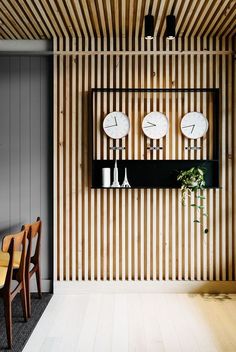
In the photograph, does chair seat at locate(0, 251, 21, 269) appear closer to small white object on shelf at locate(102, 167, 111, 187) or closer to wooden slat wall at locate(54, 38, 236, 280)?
wooden slat wall at locate(54, 38, 236, 280)

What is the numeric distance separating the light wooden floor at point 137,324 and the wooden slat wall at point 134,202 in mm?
371

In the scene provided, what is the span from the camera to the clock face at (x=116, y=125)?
5070mm

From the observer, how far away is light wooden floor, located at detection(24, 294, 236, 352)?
362 centimetres

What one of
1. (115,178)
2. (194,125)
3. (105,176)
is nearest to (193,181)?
(194,125)

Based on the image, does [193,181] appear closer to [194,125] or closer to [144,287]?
[194,125]

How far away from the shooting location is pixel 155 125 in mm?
5070

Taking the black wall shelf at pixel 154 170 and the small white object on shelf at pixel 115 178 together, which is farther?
the black wall shelf at pixel 154 170

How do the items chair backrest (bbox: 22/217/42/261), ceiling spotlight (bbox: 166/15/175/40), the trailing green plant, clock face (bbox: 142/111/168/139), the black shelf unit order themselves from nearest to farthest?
ceiling spotlight (bbox: 166/15/175/40), chair backrest (bbox: 22/217/42/261), the trailing green plant, clock face (bbox: 142/111/168/139), the black shelf unit

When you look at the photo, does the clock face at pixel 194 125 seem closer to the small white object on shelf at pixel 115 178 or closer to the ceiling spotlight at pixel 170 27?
the small white object on shelf at pixel 115 178

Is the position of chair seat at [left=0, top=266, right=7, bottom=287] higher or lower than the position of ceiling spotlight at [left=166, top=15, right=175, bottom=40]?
lower

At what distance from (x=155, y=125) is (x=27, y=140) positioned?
63.5 inches


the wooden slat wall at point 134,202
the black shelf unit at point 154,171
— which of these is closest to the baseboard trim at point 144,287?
the wooden slat wall at point 134,202

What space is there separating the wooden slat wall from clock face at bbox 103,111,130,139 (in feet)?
0.51

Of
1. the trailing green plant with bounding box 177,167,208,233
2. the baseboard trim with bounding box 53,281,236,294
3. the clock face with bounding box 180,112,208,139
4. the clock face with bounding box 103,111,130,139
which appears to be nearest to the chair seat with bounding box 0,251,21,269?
the baseboard trim with bounding box 53,281,236,294
